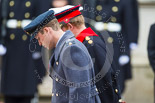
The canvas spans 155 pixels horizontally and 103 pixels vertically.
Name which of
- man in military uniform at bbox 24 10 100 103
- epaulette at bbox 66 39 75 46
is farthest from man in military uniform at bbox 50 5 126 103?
epaulette at bbox 66 39 75 46

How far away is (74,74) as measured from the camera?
2.87 m

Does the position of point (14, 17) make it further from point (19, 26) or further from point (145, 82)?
point (145, 82)

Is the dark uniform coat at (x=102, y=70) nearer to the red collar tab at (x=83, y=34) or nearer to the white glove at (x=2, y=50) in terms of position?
the red collar tab at (x=83, y=34)

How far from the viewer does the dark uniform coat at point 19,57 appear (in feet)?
21.5

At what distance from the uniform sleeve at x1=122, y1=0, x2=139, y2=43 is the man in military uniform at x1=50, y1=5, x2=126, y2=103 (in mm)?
3045

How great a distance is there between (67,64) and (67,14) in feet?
2.12

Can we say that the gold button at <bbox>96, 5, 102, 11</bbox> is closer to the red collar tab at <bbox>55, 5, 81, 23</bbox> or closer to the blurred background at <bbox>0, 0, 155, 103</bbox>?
the blurred background at <bbox>0, 0, 155, 103</bbox>

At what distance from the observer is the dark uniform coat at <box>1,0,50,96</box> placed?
258 inches

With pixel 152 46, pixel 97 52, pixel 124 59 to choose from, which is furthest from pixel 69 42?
Answer: pixel 124 59

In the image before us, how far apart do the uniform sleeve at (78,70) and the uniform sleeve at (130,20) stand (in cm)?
365

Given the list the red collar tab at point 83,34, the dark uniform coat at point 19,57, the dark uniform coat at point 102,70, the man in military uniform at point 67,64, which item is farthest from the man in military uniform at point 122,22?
the man in military uniform at point 67,64

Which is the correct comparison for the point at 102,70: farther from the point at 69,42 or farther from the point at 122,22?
the point at 122,22

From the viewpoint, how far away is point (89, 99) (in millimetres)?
2896

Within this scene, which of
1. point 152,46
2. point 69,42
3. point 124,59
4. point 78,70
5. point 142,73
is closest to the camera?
point 78,70
